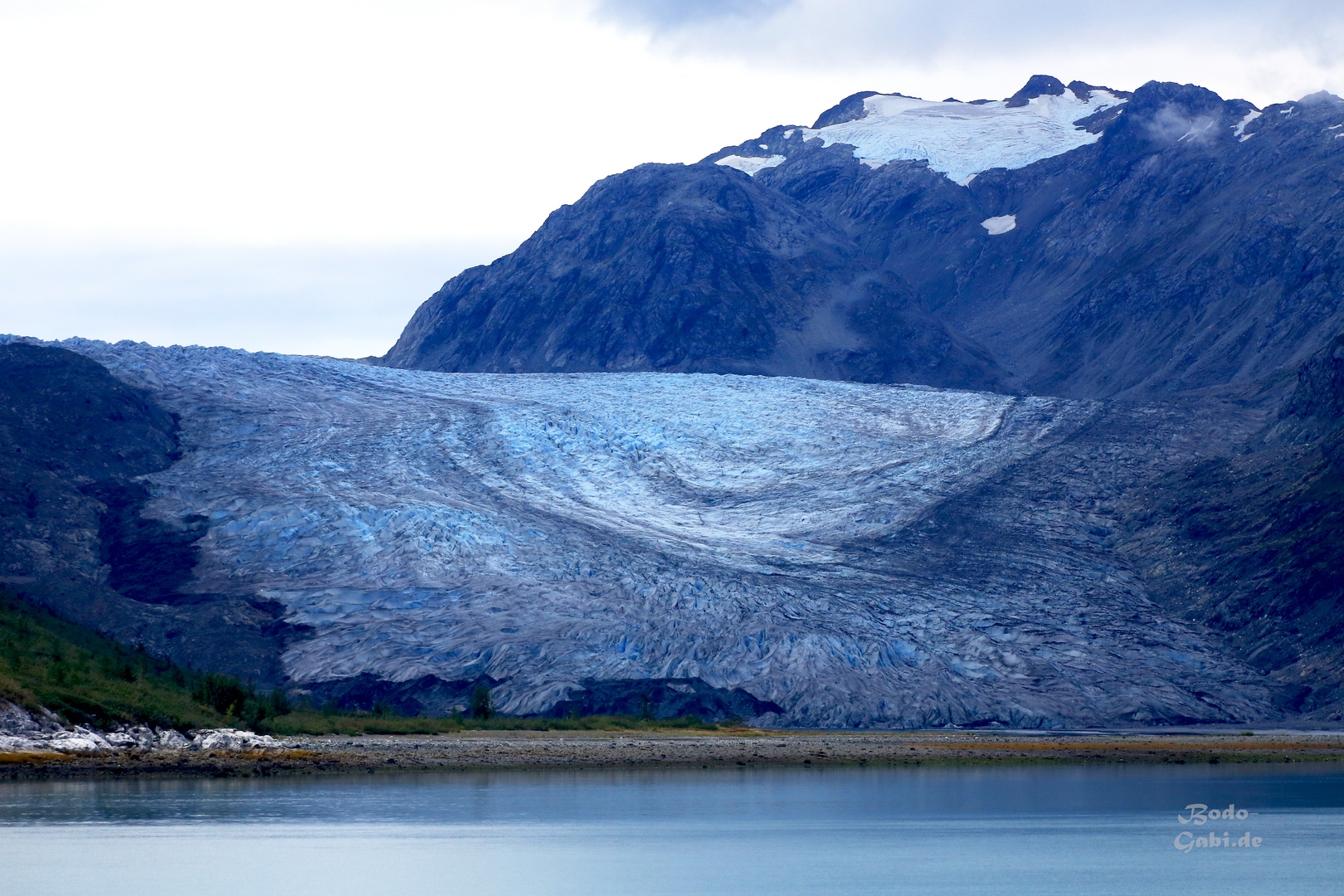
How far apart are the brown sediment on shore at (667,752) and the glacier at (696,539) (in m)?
4.24

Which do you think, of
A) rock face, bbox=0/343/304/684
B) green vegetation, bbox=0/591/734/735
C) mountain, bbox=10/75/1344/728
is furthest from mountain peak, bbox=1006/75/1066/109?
green vegetation, bbox=0/591/734/735

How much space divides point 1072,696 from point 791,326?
232ft

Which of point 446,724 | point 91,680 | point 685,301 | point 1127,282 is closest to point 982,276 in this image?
point 1127,282

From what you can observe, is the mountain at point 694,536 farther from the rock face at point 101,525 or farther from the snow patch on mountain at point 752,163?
the snow patch on mountain at point 752,163

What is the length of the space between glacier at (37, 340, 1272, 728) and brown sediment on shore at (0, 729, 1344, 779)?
424 centimetres

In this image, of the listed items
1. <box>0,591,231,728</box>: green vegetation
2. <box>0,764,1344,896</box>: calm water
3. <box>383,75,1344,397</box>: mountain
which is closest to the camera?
<box>0,764,1344,896</box>: calm water

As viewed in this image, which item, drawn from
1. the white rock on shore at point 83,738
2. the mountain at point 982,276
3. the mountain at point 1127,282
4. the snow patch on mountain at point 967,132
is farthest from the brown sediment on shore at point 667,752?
the snow patch on mountain at point 967,132

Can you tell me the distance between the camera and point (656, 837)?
914 inches

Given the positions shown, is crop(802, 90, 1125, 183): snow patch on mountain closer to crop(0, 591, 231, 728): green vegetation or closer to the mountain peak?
the mountain peak

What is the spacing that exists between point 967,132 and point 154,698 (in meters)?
139

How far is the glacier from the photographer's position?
157 ft

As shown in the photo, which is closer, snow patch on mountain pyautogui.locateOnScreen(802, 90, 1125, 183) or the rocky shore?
the rocky shore

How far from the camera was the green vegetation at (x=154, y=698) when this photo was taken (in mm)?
31656

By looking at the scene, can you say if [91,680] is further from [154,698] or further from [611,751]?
[611,751]
